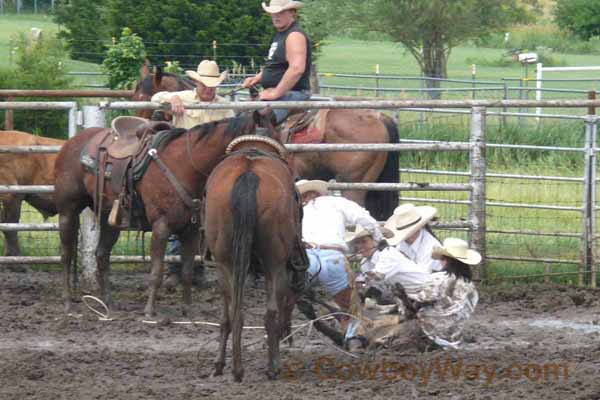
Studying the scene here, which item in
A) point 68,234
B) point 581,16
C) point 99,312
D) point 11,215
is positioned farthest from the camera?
point 581,16

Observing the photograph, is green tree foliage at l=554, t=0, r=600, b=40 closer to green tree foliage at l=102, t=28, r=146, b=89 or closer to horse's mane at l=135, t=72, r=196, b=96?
green tree foliage at l=102, t=28, r=146, b=89

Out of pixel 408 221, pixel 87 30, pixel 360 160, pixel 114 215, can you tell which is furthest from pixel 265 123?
pixel 87 30

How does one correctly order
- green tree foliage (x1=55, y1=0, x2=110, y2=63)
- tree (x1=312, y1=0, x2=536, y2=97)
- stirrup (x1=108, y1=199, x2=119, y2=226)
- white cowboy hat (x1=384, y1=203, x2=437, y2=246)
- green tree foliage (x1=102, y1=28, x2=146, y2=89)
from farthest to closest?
tree (x1=312, y1=0, x2=536, y2=97), green tree foliage (x1=55, y1=0, x2=110, y2=63), green tree foliage (x1=102, y1=28, x2=146, y2=89), stirrup (x1=108, y1=199, x2=119, y2=226), white cowboy hat (x1=384, y1=203, x2=437, y2=246)

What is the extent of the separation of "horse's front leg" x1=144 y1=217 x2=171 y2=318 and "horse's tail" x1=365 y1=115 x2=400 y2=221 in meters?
2.22

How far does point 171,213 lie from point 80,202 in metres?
1.11

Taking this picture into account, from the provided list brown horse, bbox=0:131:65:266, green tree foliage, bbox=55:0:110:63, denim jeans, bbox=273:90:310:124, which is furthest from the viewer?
green tree foliage, bbox=55:0:110:63

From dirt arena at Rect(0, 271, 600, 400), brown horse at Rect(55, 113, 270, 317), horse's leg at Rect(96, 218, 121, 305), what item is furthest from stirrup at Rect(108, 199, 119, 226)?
dirt arena at Rect(0, 271, 600, 400)

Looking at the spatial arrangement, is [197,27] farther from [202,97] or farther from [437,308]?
[437,308]

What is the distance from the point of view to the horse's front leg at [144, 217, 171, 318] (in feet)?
26.5

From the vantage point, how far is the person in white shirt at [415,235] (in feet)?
24.6

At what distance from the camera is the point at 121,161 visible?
328 inches

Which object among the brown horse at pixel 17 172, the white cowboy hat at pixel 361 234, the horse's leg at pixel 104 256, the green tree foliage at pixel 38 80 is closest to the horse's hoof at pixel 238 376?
the white cowboy hat at pixel 361 234

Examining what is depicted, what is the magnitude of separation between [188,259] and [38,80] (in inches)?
286

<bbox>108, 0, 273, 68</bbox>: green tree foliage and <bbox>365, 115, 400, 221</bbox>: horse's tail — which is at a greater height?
<bbox>108, 0, 273, 68</bbox>: green tree foliage
